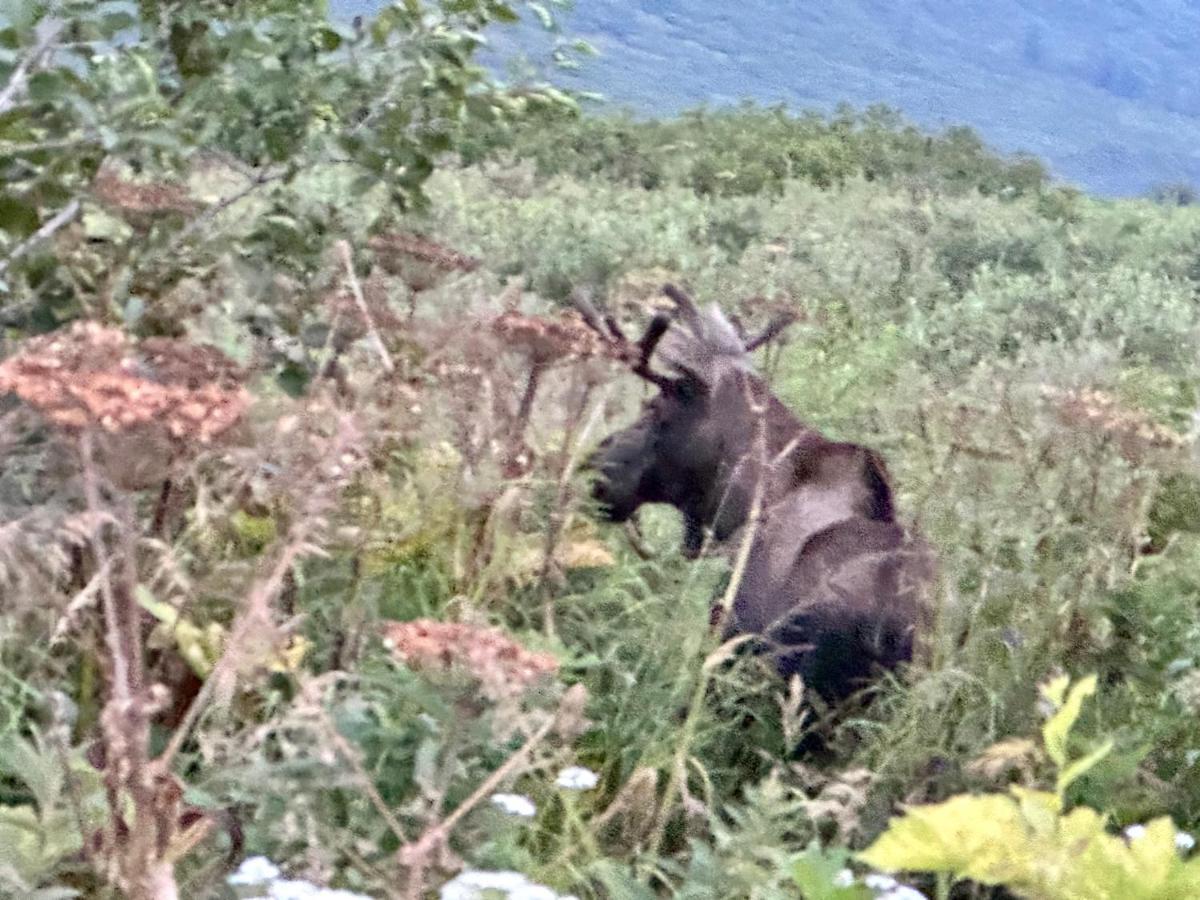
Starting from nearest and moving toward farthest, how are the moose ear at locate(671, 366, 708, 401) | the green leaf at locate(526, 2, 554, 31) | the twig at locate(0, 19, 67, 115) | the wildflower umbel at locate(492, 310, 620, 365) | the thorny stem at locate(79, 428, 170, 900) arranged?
the thorny stem at locate(79, 428, 170, 900), the twig at locate(0, 19, 67, 115), the wildflower umbel at locate(492, 310, 620, 365), the green leaf at locate(526, 2, 554, 31), the moose ear at locate(671, 366, 708, 401)

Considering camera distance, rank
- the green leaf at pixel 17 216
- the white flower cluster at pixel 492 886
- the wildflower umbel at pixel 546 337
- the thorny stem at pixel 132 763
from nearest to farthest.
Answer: the thorny stem at pixel 132 763, the white flower cluster at pixel 492 886, the green leaf at pixel 17 216, the wildflower umbel at pixel 546 337

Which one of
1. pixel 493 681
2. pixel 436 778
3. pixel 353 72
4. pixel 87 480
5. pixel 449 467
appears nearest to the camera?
pixel 87 480

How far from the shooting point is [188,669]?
212 cm

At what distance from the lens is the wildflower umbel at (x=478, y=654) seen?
5.17 ft

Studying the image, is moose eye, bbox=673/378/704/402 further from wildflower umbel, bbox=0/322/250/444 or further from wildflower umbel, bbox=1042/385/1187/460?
wildflower umbel, bbox=0/322/250/444

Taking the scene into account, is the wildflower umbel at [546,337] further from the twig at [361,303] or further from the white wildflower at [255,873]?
the white wildflower at [255,873]

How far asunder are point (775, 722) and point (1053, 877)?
1610 millimetres

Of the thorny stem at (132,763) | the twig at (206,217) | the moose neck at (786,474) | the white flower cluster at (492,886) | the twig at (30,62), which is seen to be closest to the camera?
the thorny stem at (132,763)

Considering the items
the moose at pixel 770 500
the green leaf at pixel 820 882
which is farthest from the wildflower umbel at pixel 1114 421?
the green leaf at pixel 820 882

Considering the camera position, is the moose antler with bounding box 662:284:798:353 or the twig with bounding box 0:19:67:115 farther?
the moose antler with bounding box 662:284:798:353

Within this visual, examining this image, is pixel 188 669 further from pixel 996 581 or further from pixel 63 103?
pixel 996 581

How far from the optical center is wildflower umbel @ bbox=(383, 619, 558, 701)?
1.58m

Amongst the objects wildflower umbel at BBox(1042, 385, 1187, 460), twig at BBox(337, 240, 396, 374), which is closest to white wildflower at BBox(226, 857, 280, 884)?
twig at BBox(337, 240, 396, 374)

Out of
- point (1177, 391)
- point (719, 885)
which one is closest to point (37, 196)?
point (719, 885)
